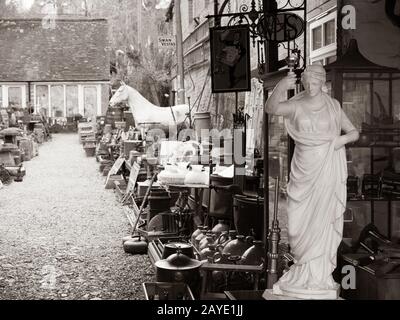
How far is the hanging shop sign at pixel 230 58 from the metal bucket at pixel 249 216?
128 centimetres

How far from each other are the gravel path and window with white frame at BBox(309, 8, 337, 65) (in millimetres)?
2998

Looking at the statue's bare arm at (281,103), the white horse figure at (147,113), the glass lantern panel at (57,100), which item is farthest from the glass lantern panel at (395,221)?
the glass lantern panel at (57,100)

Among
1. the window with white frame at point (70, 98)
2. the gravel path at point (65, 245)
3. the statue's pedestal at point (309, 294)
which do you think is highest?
the window with white frame at point (70, 98)

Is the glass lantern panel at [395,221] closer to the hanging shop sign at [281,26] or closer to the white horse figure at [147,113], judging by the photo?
the hanging shop sign at [281,26]

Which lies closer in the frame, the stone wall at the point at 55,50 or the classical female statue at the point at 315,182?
the classical female statue at the point at 315,182

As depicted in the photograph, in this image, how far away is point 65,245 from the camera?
866 cm

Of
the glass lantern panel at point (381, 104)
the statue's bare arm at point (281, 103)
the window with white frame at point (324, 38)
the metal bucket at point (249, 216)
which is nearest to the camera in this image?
the statue's bare arm at point (281, 103)

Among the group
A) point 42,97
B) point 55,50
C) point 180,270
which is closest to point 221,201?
point 180,270

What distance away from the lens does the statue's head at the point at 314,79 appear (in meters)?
3.67

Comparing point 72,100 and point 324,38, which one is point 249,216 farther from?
point 72,100

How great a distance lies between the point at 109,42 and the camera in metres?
35.0

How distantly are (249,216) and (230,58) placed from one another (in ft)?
5.70
